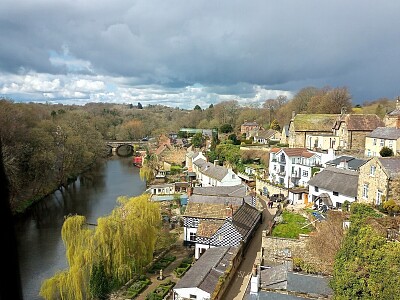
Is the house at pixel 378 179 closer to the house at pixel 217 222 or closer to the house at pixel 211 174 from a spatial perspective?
the house at pixel 217 222

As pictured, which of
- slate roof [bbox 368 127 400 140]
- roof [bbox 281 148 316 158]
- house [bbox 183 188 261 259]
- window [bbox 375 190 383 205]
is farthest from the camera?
roof [bbox 281 148 316 158]

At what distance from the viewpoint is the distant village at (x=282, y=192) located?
11984 mm

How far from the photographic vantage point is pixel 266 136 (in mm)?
38812

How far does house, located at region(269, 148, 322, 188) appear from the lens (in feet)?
77.3

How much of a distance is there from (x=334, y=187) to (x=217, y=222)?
6804 mm

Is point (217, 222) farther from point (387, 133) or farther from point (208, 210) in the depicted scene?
point (387, 133)

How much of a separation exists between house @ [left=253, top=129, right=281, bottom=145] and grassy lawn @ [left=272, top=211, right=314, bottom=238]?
1993 cm

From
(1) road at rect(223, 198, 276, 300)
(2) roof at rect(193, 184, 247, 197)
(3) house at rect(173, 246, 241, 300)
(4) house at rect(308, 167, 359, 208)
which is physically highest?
(4) house at rect(308, 167, 359, 208)

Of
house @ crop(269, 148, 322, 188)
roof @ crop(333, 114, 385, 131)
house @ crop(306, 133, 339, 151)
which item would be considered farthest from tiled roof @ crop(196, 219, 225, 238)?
roof @ crop(333, 114, 385, 131)

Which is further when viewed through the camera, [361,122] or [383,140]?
[361,122]

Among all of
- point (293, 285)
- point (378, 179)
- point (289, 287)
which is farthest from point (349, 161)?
point (289, 287)

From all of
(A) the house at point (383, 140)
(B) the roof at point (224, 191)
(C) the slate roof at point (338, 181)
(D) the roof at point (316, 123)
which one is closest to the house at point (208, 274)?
(C) the slate roof at point (338, 181)

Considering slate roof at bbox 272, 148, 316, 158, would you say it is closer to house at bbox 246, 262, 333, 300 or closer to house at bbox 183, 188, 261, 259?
house at bbox 183, 188, 261, 259

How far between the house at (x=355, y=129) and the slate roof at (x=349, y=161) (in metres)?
4.32
